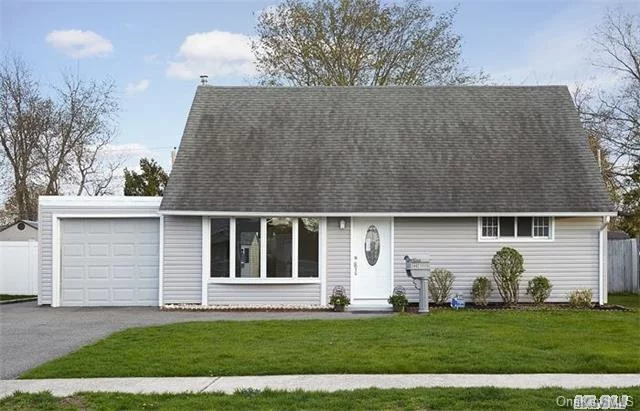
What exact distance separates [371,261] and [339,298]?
4.38 ft

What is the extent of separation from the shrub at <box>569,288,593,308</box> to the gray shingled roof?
74.6 inches

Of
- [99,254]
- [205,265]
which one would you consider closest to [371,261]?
[205,265]

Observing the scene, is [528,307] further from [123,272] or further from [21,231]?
[21,231]

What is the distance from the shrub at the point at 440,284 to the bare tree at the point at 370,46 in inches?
672

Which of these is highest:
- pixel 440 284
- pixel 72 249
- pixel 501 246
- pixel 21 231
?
pixel 21 231

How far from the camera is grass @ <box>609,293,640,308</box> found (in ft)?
58.7

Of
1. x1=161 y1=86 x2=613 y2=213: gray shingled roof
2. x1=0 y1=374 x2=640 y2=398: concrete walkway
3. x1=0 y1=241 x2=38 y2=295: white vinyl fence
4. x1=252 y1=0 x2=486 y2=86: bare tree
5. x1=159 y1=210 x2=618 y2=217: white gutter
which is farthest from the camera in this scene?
x1=252 y1=0 x2=486 y2=86: bare tree

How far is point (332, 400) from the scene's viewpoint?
7422 mm

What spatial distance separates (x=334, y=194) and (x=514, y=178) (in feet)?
14.2

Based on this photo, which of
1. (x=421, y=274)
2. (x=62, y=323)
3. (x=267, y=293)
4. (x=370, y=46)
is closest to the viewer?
(x=62, y=323)

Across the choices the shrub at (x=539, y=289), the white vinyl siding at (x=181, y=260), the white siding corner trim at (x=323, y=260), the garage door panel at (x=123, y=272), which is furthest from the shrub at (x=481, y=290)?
the garage door panel at (x=123, y=272)

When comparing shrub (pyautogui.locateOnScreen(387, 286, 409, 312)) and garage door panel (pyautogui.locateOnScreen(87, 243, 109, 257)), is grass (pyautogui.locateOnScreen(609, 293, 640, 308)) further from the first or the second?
garage door panel (pyautogui.locateOnScreen(87, 243, 109, 257))

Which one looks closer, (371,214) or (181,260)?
(371,214)

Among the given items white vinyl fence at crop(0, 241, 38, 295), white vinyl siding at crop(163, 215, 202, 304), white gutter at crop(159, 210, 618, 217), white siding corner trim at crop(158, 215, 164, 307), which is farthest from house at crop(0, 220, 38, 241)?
white gutter at crop(159, 210, 618, 217)
